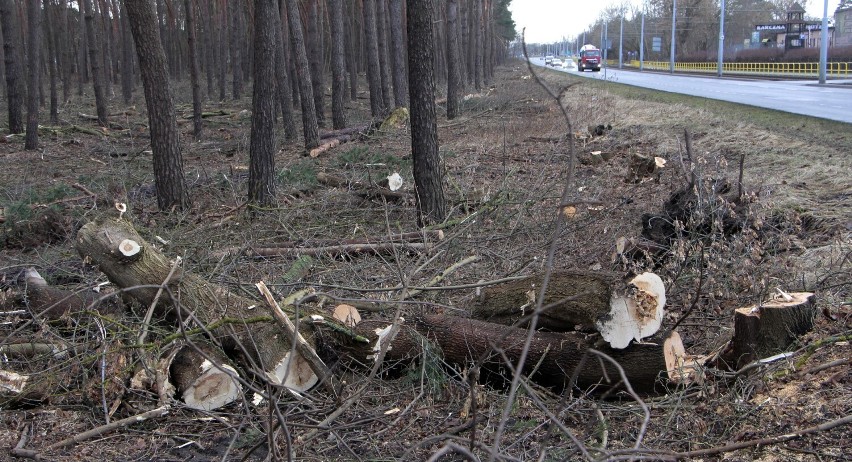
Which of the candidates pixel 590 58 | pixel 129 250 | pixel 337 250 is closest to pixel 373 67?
pixel 337 250

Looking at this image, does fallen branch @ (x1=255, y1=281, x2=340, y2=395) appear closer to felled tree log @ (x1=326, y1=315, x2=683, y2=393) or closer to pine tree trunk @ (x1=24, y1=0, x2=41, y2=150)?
felled tree log @ (x1=326, y1=315, x2=683, y2=393)

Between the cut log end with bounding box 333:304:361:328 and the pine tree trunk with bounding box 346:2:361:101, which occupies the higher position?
the pine tree trunk with bounding box 346:2:361:101

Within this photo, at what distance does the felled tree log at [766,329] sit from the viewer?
4.16 m

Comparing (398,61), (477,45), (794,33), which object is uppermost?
(794,33)

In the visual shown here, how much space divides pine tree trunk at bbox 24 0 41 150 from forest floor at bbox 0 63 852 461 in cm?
258

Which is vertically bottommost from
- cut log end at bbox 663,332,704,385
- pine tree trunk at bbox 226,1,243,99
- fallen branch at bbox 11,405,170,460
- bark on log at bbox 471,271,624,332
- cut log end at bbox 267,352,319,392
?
fallen branch at bbox 11,405,170,460

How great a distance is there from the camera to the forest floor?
3.82m

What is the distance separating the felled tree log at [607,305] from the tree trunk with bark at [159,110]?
6.09 metres

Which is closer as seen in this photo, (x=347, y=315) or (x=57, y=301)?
(x=347, y=315)

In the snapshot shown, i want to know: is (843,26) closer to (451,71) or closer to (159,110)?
A: (451,71)

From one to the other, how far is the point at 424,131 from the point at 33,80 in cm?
1238

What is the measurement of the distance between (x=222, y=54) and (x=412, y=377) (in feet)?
95.3

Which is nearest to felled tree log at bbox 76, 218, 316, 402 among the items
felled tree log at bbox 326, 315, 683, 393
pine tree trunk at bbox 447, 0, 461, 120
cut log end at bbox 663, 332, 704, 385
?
felled tree log at bbox 326, 315, 683, 393

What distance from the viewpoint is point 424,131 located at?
8398 millimetres
